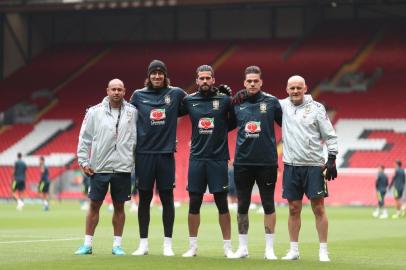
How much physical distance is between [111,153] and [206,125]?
56.0 inches

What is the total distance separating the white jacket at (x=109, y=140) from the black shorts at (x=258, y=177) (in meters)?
1.59

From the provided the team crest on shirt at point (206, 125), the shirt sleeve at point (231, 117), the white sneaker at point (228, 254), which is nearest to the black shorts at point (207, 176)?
the team crest on shirt at point (206, 125)

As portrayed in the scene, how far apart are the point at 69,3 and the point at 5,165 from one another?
8.15 metres

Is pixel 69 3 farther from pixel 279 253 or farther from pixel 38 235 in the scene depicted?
pixel 279 253

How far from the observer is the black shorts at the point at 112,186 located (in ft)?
48.8

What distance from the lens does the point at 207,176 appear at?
1472 cm

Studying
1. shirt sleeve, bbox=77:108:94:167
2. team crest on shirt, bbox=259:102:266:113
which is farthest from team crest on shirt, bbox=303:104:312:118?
shirt sleeve, bbox=77:108:94:167

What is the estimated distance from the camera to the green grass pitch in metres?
13.5

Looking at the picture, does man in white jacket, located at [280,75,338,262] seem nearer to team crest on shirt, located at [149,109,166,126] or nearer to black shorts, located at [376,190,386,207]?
team crest on shirt, located at [149,109,166,126]

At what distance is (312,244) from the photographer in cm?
1862

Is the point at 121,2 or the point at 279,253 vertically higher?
the point at 121,2

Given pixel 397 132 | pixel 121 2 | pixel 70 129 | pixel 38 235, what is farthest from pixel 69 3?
pixel 38 235

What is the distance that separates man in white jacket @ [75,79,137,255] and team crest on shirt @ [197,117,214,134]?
0.98 metres

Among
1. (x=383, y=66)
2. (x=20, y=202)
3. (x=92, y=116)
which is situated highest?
(x=383, y=66)
